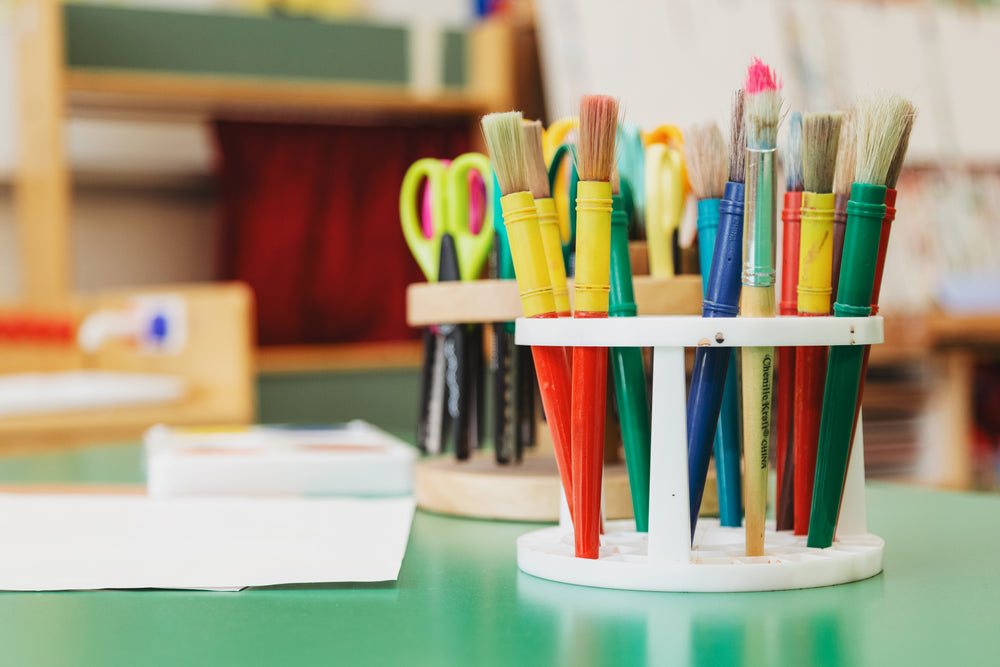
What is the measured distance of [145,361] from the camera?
1.60 meters

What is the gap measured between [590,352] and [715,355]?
0.16ft

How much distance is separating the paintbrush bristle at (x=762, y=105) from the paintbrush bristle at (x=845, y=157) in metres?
0.04

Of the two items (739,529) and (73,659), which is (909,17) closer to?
(739,529)

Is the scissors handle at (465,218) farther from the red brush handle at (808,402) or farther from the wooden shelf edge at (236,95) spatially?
the wooden shelf edge at (236,95)

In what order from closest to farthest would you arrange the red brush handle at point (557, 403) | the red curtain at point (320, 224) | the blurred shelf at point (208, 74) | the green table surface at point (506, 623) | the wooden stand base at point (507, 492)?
1. the green table surface at point (506, 623)
2. the red brush handle at point (557, 403)
3. the wooden stand base at point (507, 492)
4. the blurred shelf at point (208, 74)
5. the red curtain at point (320, 224)

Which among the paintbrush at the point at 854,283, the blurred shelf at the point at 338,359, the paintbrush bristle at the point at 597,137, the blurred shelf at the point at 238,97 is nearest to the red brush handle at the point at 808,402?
the paintbrush at the point at 854,283

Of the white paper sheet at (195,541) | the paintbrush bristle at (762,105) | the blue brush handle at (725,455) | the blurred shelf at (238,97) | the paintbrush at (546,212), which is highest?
the blurred shelf at (238,97)

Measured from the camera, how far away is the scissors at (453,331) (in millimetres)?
625

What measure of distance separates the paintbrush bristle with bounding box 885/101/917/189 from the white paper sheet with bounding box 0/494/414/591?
10.0 inches

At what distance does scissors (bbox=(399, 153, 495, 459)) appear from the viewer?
625mm

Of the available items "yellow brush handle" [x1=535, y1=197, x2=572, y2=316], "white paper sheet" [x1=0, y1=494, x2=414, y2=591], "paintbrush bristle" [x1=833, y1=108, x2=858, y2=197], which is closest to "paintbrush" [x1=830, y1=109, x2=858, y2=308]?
"paintbrush bristle" [x1=833, y1=108, x2=858, y2=197]

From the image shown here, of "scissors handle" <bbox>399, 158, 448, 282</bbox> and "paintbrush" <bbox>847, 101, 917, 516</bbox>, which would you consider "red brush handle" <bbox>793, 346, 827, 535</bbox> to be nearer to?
"paintbrush" <bbox>847, 101, 917, 516</bbox>

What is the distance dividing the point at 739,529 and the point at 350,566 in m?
0.17

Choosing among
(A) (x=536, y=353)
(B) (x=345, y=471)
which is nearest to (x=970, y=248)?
(B) (x=345, y=471)
